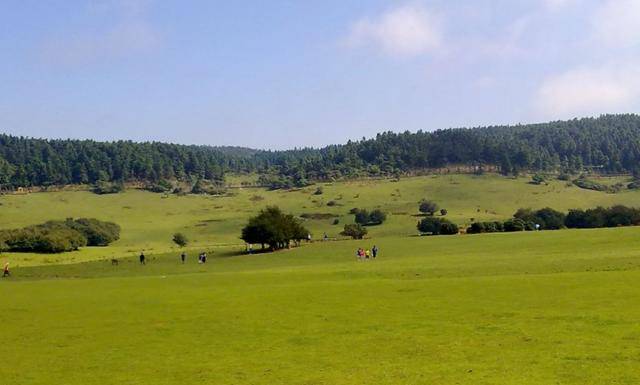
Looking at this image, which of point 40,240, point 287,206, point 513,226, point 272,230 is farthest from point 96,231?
Result: point 513,226

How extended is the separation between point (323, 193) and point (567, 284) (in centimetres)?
16308

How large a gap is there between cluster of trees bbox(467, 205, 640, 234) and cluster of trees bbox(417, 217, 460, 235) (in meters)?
2.46

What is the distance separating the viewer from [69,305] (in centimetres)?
3466

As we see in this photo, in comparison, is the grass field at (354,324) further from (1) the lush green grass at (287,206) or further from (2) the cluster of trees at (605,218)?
(1) the lush green grass at (287,206)

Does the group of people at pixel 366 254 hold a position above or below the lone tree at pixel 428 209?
below

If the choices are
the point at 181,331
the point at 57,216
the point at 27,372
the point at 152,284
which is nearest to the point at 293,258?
the point at 152,284

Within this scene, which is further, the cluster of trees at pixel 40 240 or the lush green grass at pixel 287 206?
the lush green grass at pixel 287 206

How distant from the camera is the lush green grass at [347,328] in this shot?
17.6 m

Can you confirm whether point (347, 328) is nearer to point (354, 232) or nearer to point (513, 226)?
point (513, 226)

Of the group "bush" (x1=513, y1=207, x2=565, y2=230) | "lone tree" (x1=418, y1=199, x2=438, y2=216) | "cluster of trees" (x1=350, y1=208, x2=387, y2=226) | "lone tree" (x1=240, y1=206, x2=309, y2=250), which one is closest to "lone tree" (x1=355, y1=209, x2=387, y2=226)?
"cluster of trees" (x1=350, y1=208, x2=387, y2=226)

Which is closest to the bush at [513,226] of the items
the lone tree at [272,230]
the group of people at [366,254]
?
the lone tree at [272,230]

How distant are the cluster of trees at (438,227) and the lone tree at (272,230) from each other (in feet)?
76.6

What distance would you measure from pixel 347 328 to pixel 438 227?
77585mm

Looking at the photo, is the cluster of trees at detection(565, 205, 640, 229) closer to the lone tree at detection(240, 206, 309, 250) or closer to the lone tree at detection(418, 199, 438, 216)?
the lone tree at detection(418, 199, 438, 216)
